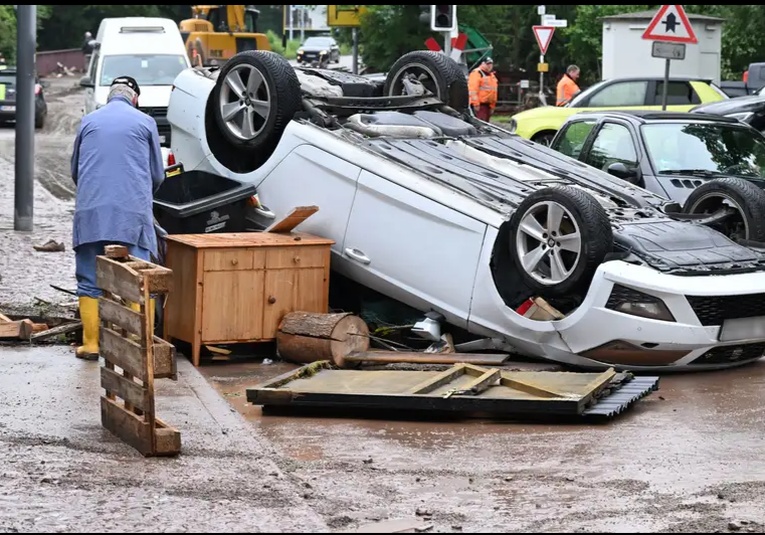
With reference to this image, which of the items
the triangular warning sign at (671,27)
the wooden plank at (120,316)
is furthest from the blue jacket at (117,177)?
the triangular warning sign at (671,27)

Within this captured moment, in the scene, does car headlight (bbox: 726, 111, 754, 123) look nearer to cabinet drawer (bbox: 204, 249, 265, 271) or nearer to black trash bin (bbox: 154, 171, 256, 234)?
black trash bin (bbox: 154, 171, 256, 234)

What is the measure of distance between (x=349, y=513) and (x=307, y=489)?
0.41m

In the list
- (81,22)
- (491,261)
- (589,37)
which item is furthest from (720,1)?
(81,22)

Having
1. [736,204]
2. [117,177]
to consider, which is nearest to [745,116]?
[736,204]

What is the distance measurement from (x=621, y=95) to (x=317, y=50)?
158ft

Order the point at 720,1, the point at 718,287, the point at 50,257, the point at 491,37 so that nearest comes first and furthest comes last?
the point at 718,287 < the point at 50,257 < the point at 720,1 < the point at 491,37

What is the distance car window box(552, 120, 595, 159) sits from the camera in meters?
14.4

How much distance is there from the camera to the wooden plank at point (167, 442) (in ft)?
23.3

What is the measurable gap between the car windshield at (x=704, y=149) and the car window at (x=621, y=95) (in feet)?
30.5

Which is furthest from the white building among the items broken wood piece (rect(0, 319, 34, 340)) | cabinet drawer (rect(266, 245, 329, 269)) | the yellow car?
broken wood piece (rect(0, 319, 34, 340))

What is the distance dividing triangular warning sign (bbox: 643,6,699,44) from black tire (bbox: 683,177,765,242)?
25.4 ft

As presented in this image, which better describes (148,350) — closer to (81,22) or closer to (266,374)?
(266,374)

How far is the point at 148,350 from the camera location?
7.12 meters

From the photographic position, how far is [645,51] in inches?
1305
